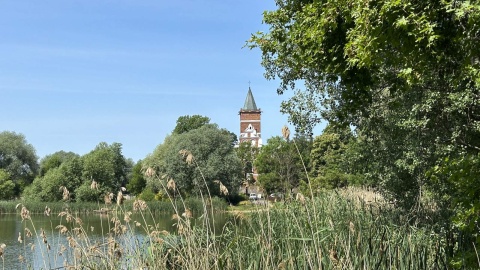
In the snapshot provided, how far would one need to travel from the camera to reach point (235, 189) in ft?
126

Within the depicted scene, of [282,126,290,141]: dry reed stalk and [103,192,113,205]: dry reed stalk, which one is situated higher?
[282,126,290,141]: dry reed stalk

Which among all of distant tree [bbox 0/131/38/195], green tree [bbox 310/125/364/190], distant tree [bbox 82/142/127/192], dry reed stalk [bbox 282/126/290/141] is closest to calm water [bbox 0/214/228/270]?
dry reed stalk [bbox 282/126/290/141]

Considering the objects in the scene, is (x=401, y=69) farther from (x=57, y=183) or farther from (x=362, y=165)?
(x=57, y=183)

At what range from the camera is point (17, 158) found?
179ft

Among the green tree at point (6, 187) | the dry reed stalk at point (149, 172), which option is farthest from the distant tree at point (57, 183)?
the dry reed stalk at point (149, 172)

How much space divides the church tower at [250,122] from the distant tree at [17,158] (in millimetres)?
45354

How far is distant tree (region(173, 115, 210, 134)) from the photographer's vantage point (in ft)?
191

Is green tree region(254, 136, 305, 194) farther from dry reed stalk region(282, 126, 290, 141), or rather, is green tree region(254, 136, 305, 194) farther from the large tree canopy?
the large tree canopy

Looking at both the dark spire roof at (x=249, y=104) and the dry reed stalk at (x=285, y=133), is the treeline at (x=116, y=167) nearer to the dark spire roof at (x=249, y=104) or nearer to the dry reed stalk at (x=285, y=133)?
the dry reed stalk at (x=285, y=133)

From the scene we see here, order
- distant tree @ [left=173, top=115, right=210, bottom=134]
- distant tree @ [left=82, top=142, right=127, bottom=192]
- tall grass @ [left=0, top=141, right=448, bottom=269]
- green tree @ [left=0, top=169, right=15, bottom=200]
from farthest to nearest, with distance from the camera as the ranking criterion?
1. distant tree @ [left=173, top=115, right=210, bottom=134]
2. green tree @ [left=0, top=169, right=15, bottom=200]
3. distant tree @ [left=82, top=142, right=127, bottom=192]
4. tall grass @ [left=0, top=141, right=448, bottom=269]

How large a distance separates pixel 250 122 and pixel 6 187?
54.3 metres

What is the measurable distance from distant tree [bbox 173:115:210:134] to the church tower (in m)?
34.5

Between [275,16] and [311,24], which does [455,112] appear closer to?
[275,16]

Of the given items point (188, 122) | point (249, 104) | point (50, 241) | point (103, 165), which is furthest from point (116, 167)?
point (249, 104)
